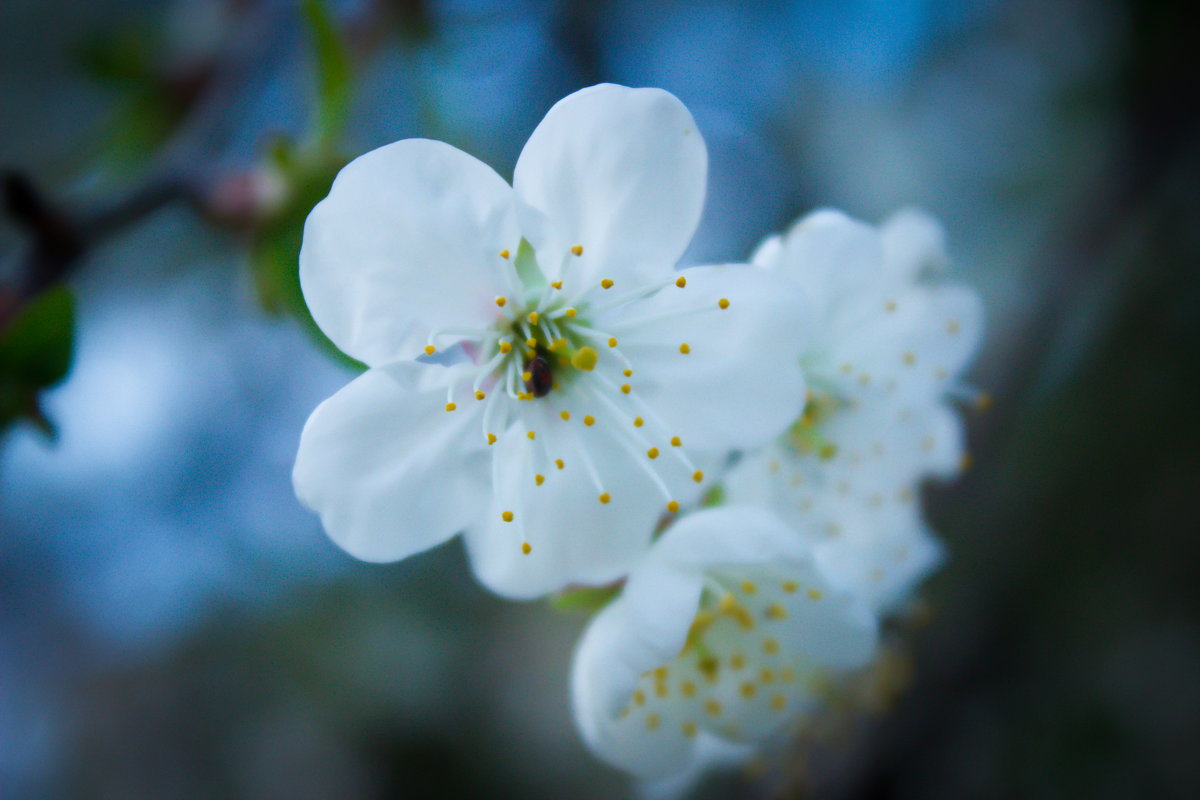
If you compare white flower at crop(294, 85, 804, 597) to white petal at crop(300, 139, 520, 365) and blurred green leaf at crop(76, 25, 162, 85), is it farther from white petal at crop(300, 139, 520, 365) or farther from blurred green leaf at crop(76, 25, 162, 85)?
blurred green leaf at crop(76, 25, 162, 85)

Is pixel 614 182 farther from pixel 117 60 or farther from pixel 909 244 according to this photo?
pixel 117 60

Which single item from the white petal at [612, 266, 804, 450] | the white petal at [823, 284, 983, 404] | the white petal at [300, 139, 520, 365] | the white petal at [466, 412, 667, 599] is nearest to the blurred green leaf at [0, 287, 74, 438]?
the white petal at [300, 139, 520, 365]

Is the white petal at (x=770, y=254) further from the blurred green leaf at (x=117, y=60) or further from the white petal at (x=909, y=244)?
the blurred green leaf at (x=117, y=60)

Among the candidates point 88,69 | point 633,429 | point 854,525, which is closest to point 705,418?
point 633,429

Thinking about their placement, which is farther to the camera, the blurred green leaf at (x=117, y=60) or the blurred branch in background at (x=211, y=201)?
the blurred green leaf at (x=117, y=60)

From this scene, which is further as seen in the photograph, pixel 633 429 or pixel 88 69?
pixel 88 69

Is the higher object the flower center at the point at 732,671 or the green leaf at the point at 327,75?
the green leaf at the point at 327,75

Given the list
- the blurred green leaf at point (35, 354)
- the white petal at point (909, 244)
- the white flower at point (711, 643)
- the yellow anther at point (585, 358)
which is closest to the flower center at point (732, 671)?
the white flower at point (711, 643)

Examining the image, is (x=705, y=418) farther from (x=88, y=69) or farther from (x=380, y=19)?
(x=88, y=69)

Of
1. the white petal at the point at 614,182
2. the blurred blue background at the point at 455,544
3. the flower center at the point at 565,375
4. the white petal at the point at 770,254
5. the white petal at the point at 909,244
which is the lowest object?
the blurred blue background at the point at 455,544
